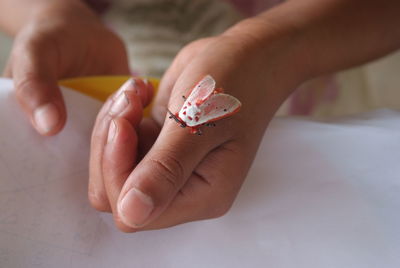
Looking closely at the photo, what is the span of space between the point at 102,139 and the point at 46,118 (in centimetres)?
15

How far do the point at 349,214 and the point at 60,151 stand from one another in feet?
1.68

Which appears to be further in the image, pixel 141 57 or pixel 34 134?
pixel 141 57

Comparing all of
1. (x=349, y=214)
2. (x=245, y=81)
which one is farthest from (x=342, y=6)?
(x=349, y=214)

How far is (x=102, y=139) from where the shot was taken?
0.57m

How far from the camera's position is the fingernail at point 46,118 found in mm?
661

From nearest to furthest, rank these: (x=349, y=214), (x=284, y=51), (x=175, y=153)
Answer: (x=175, y=153) → (x=349, y=214) → (x=284, y=51)

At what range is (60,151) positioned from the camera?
68 centimetres

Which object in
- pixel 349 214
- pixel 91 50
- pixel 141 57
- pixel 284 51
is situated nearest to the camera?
pixel 349 214

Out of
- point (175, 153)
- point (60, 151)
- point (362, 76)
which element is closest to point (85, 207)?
point (60, 151)

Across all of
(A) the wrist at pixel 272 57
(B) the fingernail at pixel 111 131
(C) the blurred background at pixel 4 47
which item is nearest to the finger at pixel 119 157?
(B) the fingernail at pixel 111 131

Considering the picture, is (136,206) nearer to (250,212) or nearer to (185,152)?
(185,152)

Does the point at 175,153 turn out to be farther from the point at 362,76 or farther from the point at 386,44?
the point at 362,76

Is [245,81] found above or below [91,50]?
above

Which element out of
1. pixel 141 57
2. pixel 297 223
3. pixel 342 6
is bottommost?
pixel 141 57
